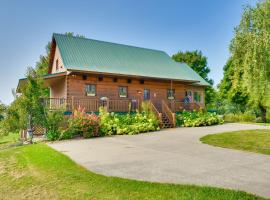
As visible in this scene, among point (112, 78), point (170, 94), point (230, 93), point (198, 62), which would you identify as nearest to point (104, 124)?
point (112, 78)

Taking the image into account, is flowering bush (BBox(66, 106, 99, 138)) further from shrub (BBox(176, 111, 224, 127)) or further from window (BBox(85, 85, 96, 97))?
shrub (BBox(176, 111, 224, 127))

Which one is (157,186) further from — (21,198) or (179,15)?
(179,15)

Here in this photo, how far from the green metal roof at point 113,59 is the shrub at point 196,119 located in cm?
395

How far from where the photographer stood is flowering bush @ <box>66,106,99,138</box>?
13.2 m

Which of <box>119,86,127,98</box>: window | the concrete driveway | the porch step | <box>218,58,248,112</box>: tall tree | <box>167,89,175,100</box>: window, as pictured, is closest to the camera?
the concrete driveway

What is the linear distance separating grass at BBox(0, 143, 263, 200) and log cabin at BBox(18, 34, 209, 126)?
955 cm

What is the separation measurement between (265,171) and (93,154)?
17.6ft

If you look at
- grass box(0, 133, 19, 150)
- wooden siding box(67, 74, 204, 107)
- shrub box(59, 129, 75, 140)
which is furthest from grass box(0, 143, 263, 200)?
wooden siding box(67, 74, 204, 107)

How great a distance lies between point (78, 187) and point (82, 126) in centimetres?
841

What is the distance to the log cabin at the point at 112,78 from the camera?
18062mm

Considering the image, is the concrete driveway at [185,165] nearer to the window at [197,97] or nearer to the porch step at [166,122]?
the porch step at [166,122]

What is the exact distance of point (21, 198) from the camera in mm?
4770

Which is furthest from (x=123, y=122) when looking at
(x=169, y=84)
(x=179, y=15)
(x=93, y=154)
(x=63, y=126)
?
(x=179, y=15)

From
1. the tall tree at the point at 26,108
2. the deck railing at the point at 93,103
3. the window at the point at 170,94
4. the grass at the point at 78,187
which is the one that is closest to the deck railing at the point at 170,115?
the deck railing at the point at 93,103
